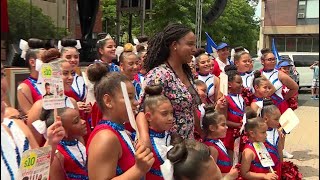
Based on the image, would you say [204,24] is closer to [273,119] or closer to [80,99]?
[273,119]

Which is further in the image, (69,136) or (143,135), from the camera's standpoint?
(69,136)

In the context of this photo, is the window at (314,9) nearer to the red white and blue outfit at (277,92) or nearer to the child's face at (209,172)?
the child's face at (209,172)

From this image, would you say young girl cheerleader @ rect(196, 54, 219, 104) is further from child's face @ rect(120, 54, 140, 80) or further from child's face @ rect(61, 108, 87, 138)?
child's face @ rect(61, 108, 87, 138)

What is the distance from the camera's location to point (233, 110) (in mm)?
4305

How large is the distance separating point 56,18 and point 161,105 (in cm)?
1335

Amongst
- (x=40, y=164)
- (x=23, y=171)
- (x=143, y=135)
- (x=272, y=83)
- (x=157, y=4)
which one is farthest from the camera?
(x=157, y=4)

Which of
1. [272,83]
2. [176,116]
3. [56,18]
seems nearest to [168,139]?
[176,116]

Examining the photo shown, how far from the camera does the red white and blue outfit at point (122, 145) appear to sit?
1998 millimetres

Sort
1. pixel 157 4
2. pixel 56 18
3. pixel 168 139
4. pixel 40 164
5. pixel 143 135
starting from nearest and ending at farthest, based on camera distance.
Answer: pixel 40 164, pixel 143 135, pixel 168 139, pixel 56 18, pixel 157 4

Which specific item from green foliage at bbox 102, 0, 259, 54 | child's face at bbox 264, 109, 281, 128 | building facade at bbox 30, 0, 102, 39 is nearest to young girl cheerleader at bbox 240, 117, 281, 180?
child's face at bbox 264, 109, 281, 128

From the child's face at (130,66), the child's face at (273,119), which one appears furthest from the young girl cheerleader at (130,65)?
the child's face at (273,119)

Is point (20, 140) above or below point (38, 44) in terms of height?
below

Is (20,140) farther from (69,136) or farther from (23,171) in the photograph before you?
(69,136)

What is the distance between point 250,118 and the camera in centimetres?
368
